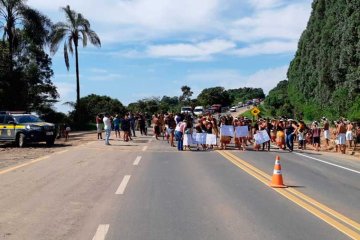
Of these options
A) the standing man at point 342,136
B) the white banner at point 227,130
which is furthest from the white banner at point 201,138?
the standing man at point 342,136

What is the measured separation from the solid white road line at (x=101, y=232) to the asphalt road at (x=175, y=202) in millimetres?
14

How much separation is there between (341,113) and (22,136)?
1219 inches

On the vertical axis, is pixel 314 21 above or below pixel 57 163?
above

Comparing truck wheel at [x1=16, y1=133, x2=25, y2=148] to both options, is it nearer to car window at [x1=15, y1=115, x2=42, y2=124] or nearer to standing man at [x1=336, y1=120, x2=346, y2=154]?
car window at [x1=15, y1=115, x2=42, y2=124]

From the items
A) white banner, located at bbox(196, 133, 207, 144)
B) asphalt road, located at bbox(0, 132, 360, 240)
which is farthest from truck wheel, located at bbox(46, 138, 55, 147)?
asphalt road, located at bbox(0, 132, 360, 240)

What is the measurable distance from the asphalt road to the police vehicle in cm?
931

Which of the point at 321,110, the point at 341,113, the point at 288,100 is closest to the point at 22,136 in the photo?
the point at 341,113

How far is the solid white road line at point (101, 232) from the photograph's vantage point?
23.2 ft

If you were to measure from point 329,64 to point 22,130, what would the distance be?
3471cm

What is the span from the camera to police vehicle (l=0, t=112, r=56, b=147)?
26.1 m

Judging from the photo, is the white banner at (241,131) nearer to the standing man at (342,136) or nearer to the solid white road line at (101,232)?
the standing man at (342,136)

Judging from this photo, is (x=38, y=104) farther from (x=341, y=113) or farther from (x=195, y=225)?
(x=195, y=225)

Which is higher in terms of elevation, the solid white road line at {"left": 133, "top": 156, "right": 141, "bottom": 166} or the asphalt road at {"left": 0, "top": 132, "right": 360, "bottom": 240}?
the solid white road line at {"left": 133, "top": 156, "right": 141, "bottom": 166}

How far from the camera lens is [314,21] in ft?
207
